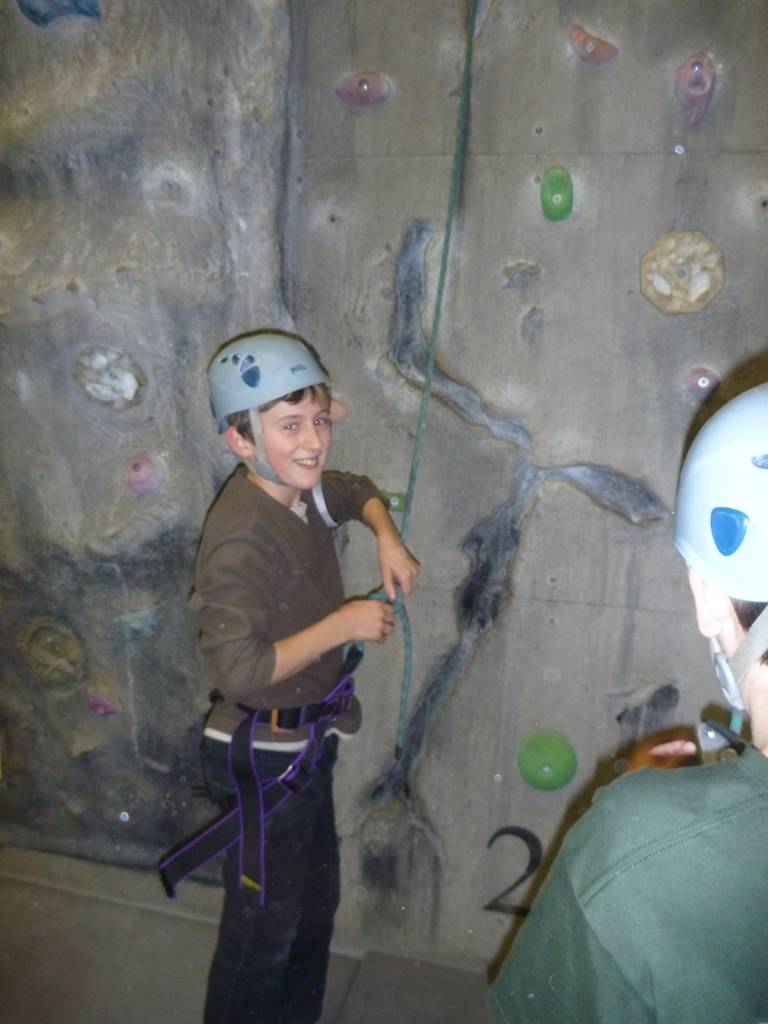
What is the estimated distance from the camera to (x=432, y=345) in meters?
1.90

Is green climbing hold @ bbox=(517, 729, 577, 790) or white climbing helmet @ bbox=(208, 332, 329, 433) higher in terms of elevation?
white climbing helmet @ bbox=(208, 332, 329, 433)

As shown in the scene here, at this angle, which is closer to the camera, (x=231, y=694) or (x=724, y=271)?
(x=231, y=694)

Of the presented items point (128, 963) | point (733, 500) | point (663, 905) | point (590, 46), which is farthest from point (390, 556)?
point (128, 963)

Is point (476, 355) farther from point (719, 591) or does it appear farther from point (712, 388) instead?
point (719, 591)

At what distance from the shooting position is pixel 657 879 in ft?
2.20

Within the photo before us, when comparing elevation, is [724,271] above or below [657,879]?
above

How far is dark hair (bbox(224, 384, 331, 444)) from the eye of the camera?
160 centimetres

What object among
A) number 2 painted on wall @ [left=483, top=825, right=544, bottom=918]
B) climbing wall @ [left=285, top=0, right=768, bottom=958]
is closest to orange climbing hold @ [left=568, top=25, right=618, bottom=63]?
climbing wall @ [left=285, top=0, right=768, bottom=958]

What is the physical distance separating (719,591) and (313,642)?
2.86 ft

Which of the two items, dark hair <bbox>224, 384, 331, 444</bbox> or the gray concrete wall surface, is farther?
the gray concrete wall surface

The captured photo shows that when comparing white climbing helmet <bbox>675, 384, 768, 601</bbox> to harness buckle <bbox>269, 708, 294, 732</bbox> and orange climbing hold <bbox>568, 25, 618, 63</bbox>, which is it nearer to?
harness buckle <bbox>269, 708, 294, 732</bbox>

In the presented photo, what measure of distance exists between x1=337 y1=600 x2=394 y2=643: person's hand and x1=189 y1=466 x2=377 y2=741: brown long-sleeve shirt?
0.14 metres

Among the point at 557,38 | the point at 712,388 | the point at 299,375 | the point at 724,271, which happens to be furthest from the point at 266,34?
the point at 712,388

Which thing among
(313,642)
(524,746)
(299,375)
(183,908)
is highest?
(299,375)
